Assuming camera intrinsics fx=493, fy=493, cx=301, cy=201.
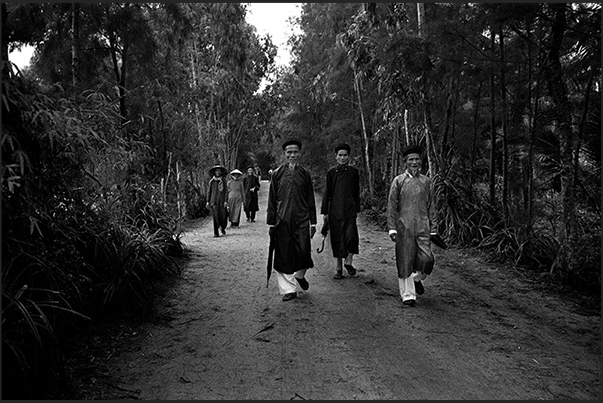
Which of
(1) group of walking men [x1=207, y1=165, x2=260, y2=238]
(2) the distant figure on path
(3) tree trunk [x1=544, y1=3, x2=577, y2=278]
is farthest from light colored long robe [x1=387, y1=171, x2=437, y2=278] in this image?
(2) the distant figure on path

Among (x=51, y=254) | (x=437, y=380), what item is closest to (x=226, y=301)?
(x=51, y=254)

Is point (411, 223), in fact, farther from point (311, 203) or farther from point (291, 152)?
point (291, 152)

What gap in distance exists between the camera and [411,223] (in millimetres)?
5809

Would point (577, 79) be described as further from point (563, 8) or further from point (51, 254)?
point (51, 254)

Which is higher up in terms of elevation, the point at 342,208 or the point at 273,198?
the point at 273,198

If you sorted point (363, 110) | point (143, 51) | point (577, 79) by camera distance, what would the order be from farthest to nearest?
1. point (363, 110)
2. point (143, 51)
3. point (577, 79)

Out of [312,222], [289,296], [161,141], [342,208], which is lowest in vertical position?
[289,296]

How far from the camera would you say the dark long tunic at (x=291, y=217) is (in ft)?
19.8

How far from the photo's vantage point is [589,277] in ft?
20.9

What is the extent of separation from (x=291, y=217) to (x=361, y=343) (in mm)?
2110

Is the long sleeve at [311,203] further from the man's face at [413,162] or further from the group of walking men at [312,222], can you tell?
the man's face at [413,162]

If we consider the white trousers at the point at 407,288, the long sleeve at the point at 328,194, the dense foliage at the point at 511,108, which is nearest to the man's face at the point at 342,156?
the long sleeve at the point at 328,194

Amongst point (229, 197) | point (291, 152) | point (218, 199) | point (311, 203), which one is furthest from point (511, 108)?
point (229, 197)

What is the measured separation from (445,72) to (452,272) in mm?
3250
